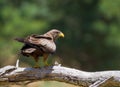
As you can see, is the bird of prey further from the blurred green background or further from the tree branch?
the blurred green background

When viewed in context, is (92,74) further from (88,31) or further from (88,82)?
(88,31)

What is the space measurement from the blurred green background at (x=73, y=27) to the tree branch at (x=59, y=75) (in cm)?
956

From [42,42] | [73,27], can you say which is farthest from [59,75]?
[73,27]

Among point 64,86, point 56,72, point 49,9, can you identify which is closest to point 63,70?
point 56,72

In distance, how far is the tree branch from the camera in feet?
21.0

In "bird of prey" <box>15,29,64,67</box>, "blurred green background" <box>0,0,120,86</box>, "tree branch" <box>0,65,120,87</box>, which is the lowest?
"tree branch" <box>0,65,120,87</box>

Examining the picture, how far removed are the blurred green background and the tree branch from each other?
9564 millimetres

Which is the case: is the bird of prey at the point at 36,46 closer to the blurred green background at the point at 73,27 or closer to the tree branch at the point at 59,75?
the tree branch at the point at 59,75

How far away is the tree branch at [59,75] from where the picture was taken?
6.39 meters

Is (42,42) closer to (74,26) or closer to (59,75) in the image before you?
(59,75)

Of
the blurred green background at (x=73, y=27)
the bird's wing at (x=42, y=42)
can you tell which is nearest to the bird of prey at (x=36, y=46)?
the bird's wing at (x=42, y=42)

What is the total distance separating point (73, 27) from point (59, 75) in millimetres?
12321

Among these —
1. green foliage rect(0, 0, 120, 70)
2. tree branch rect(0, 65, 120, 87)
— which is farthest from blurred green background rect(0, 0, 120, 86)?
tree branch rect(0, 65, 120, 87)

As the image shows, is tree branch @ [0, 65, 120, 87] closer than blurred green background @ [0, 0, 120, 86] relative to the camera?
Yes
